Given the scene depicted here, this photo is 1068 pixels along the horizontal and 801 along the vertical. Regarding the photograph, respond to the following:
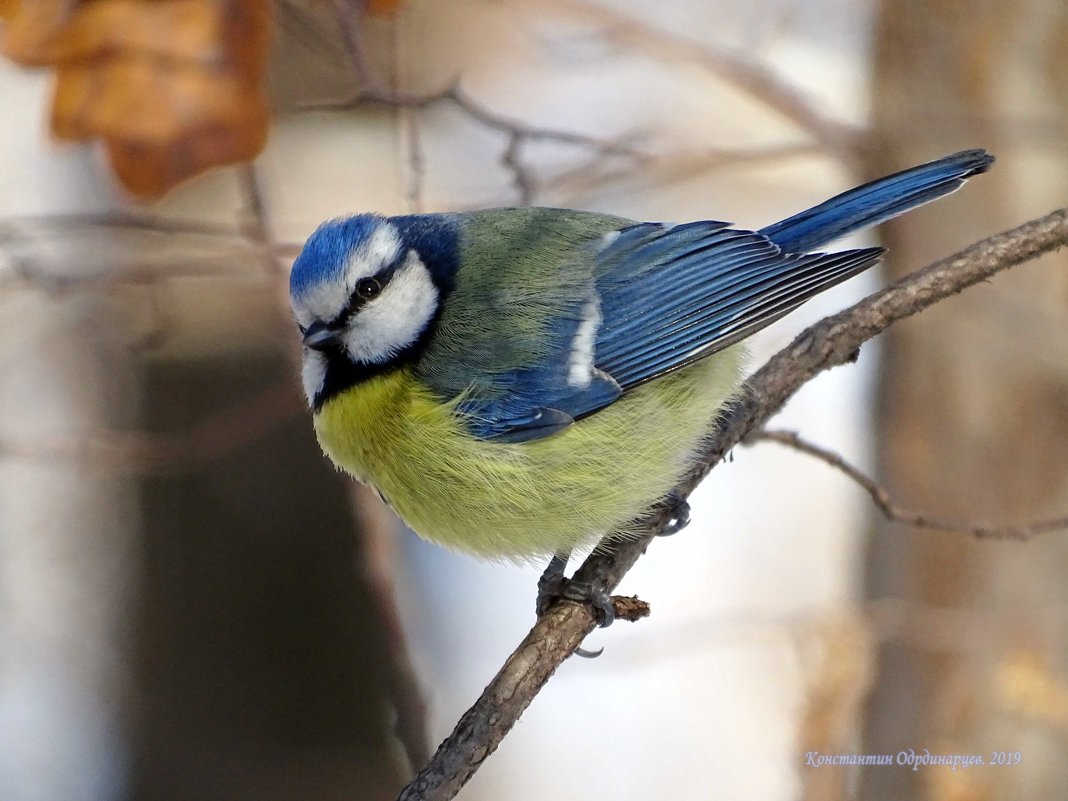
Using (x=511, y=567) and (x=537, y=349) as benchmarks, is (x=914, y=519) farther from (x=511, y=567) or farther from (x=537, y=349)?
(x=511, y=567)

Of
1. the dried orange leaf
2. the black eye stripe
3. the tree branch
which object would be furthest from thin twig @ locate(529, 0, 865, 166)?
the black eye stripe

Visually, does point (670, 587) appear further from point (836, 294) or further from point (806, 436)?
point (836, 294)

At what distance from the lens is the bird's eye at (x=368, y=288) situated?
1098mm

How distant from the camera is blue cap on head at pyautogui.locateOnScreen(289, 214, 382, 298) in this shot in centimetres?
106

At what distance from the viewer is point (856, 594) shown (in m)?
2.00

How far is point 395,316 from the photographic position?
115cm

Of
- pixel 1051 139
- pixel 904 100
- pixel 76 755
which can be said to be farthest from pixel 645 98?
pixel 76 755

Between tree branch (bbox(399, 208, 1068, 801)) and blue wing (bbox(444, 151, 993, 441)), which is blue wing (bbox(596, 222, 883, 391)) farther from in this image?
tree branch (bbox(399, 208, 1068, 801))

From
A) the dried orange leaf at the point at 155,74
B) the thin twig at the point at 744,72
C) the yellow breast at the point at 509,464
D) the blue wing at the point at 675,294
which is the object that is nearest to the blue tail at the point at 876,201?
the blue wing at the point at 675,294

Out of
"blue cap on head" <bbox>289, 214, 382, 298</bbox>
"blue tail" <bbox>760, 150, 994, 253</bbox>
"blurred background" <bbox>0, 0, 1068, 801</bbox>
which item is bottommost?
"blurred background" <bbox>0, 0, 1068, 801</bbox>

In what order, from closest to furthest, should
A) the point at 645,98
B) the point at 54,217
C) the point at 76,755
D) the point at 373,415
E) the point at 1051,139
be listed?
the point at 373,415
the point at 54,217
the point at 1051,139
the point at 76,755
the point at 645,98

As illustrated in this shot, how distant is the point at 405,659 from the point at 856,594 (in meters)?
0.93

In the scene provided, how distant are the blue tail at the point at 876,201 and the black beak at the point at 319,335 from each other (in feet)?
1.78

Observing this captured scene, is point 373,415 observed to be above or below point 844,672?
above
